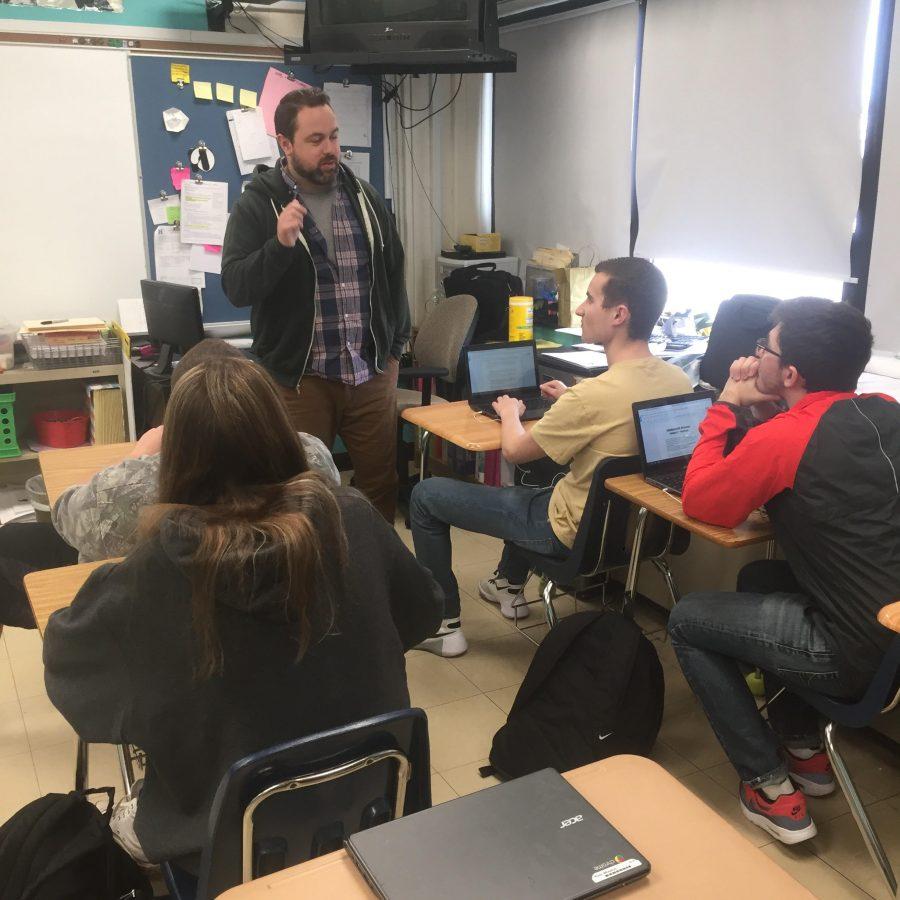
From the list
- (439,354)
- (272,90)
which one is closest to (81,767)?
(439,354)

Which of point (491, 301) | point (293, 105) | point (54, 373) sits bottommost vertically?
point (54, 373)

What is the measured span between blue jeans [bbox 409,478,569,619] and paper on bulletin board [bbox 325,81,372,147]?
230 centimetres

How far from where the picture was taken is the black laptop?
116 inches

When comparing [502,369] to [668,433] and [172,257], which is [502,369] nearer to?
[668,433]

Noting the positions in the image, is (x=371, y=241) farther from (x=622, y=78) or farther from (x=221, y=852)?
(x=221, y=852)

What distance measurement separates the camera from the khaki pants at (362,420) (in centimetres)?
321

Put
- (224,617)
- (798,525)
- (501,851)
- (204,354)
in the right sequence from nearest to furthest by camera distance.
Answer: (501,851) < (224,617) < (204,354) < (798,525)

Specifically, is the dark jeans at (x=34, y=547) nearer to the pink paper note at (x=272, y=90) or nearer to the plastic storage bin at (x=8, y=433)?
the plastic storage bin at (x=8, y=433)

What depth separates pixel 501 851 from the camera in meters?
0.97

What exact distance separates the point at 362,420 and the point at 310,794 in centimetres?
218

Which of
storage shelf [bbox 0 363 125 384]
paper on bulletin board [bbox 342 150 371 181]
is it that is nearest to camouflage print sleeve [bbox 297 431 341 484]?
storage shelf [bbox 0 363 125 384]

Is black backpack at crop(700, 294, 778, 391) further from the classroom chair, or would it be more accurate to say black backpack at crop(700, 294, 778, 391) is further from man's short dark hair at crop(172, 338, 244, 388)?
man's short dark hair at crop(172, 338, 244, 388)

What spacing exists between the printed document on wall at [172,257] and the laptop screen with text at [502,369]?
184 cm

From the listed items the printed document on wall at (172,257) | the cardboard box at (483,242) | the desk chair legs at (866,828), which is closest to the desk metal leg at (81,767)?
the desk chair legs at (866,828)
